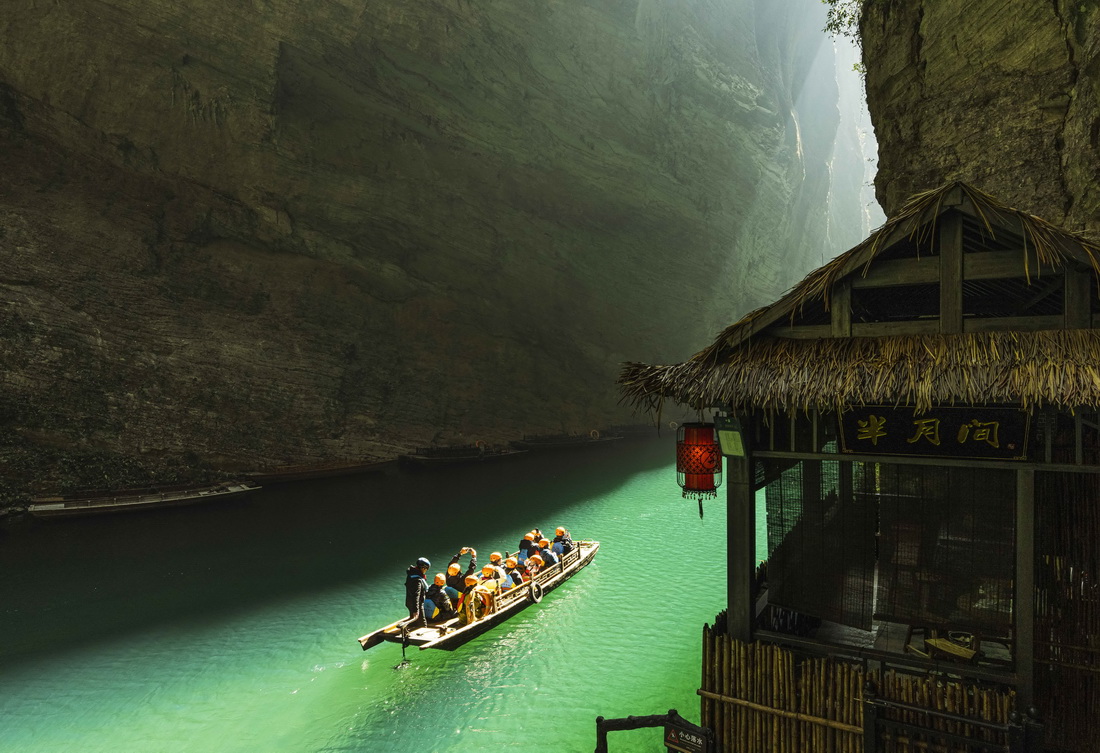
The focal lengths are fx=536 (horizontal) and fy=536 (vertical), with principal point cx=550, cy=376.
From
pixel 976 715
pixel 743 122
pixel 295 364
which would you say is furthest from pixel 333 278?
pixel 743 122

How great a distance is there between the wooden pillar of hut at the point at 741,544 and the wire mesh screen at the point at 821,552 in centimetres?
49

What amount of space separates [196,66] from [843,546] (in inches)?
936

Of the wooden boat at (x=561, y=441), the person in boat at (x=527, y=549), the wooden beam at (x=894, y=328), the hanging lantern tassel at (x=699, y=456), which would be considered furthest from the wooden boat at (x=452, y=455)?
the wooden beam at (x=894, y=328)

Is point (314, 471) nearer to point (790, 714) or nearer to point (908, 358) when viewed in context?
point (790, 714)

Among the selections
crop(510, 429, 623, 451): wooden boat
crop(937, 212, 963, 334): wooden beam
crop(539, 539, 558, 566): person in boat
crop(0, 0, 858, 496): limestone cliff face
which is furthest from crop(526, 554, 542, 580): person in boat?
crop(510, 429, 623, 451): wooden boat

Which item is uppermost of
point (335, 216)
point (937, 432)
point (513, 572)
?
point (335, 216)

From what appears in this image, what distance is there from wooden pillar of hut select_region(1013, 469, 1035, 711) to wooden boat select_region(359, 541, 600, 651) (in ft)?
23.5

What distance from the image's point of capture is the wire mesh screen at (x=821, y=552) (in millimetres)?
4973

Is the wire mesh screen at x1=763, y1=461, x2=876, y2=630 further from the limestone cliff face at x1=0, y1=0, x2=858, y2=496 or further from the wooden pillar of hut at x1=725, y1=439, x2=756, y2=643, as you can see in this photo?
the limestone cliff face at x1=0, y1=0, x2=858, y2=496

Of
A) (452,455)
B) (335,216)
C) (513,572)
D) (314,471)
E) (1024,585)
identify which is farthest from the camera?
(452,455)

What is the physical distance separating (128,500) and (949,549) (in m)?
20.3

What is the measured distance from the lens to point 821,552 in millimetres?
5152

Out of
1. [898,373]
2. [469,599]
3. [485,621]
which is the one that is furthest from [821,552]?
[485,621]

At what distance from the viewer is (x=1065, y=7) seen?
881 cm
